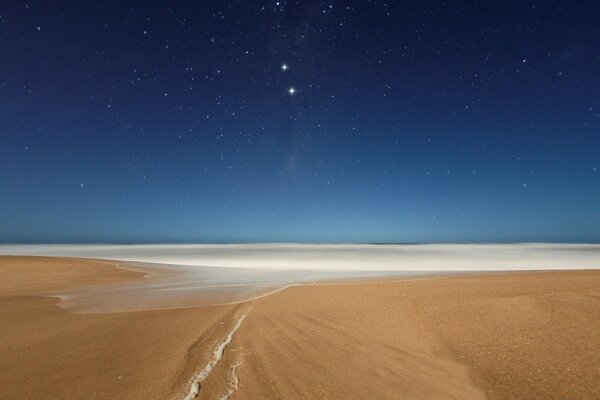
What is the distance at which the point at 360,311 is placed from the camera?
25.9 ft

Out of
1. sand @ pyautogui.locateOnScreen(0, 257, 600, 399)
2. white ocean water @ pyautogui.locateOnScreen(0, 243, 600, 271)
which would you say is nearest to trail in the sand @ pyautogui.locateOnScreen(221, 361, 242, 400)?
sand @ pyautogui.locateOnScreen(0, 257, 600, 399)

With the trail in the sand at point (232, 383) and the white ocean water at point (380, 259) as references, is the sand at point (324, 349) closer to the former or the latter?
the trail in the sand at point (232, 383)

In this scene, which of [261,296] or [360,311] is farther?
[261,296]

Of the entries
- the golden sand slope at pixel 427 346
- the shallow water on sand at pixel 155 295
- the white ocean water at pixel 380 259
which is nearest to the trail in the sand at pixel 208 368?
the golden sand slope at pixel 427 346

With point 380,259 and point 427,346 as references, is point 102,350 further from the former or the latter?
point 380,259

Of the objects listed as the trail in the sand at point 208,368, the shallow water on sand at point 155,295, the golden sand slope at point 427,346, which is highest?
the golden sand slope at point 427,346

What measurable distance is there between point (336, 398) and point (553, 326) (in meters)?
5.03

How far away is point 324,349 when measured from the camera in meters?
5.45

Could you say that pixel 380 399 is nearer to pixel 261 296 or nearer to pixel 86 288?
pixel 261 296

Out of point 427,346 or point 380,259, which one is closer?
point 427,346

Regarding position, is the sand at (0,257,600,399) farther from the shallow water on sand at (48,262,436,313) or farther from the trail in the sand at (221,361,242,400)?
the shallow water on sand at (48,262,436,313)

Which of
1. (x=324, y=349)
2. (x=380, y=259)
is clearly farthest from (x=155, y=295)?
(x=380, y=259)

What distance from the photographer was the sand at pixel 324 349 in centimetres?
411

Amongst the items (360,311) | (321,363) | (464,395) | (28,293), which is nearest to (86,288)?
(28,293)
